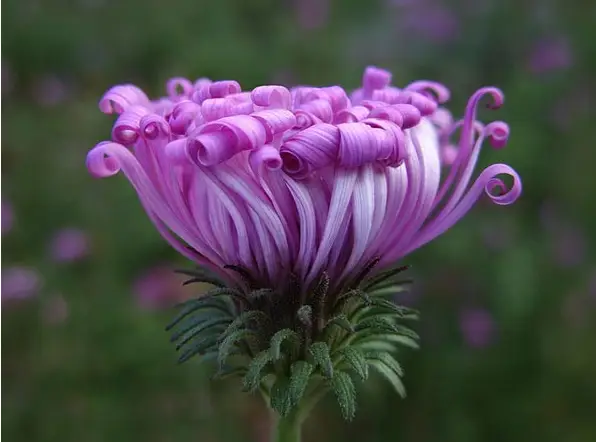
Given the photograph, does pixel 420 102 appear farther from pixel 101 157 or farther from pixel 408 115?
pixel 101 157

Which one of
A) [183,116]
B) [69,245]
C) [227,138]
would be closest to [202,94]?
[183,116]

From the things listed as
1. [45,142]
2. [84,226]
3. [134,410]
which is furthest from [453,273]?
[45,142]

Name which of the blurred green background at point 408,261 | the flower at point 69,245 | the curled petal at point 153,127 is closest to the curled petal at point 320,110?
the curled petal at point 153,127

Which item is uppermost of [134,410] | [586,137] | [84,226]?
[586,137]

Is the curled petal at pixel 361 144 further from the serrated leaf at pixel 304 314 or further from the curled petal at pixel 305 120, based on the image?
the serrated leaf at pixel 304 314

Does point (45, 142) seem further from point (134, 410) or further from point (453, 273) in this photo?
point (453, 273)

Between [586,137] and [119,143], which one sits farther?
[586,137]

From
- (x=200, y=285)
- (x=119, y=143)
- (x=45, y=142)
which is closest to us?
(x=119, y=143)
